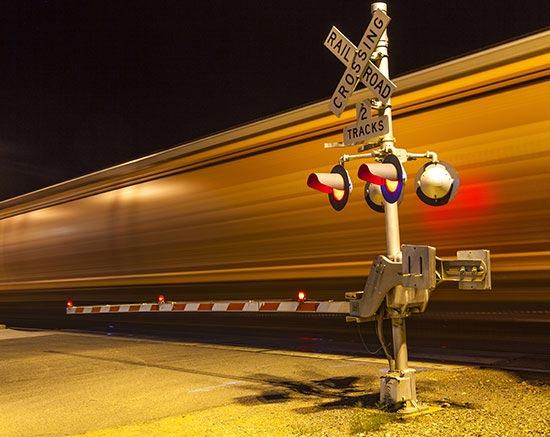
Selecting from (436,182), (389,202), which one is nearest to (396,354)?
(389,202)

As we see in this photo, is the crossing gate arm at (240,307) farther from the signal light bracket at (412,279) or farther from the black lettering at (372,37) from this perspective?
the black lettering at (372,37)

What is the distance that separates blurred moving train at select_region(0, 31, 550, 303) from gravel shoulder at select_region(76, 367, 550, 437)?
1.10 meters

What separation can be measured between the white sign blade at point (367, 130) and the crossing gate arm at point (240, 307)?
2512mm

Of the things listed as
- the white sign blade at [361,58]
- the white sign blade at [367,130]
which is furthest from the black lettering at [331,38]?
the white sign blade at [367,130]

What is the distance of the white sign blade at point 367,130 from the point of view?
18.9 feet

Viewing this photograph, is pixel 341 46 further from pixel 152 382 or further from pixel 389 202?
pixel 152 382

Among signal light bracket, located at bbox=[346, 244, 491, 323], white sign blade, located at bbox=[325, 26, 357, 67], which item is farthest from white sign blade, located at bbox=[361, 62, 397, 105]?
signal light bracket, located at bbox=[346, 244, 491, 323]

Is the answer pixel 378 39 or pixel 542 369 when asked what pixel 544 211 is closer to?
pixel 542 369

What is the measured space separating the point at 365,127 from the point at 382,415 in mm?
2325

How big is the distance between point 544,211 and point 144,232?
818cm

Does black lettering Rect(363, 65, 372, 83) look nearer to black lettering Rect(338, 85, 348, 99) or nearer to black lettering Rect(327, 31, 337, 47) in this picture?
black lettering Rect(338, 85, 348, 99)

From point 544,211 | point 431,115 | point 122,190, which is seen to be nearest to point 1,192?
point 122,190

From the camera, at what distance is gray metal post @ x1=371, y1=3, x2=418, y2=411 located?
220 inches

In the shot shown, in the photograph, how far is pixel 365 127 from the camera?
5902mm
